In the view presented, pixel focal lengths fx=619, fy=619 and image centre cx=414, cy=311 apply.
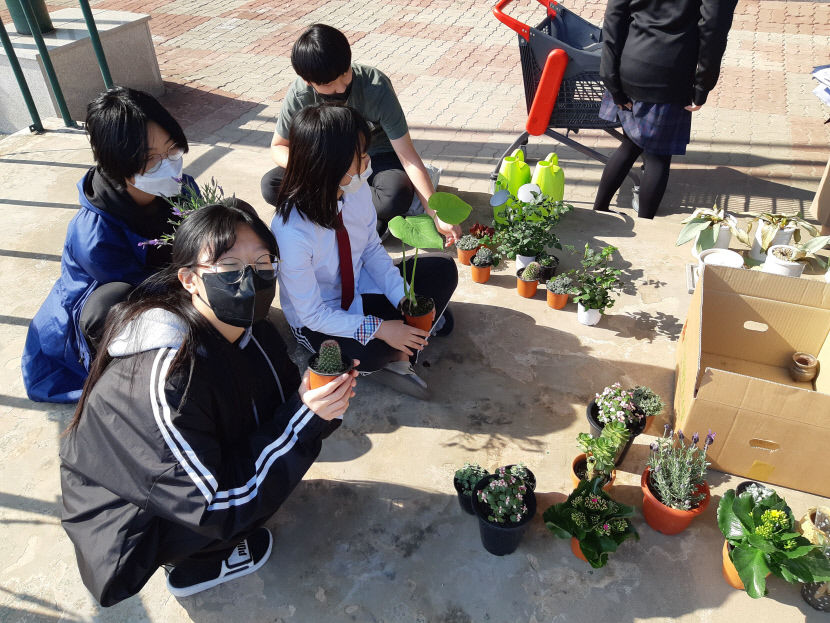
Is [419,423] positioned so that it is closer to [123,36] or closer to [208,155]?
[208,155]

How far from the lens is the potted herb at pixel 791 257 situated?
3043 millimetres

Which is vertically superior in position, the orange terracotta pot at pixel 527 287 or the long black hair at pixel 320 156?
the long black hair at pixel 320 156

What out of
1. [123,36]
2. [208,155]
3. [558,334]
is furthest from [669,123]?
[123,36]

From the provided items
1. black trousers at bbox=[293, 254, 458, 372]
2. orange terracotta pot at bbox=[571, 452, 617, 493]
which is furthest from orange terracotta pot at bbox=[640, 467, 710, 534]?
black trousers at bbox=[293, 254, 458, 372]

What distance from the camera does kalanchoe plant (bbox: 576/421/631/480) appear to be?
7.09 feet

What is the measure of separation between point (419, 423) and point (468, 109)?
3.91m

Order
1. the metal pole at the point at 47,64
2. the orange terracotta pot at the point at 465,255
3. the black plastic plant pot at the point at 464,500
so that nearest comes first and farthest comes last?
the black plastic plant pot at the point at 464,500 → the orange terracotta pot at the point at 465,255 → the metal pole at the point at 47,64

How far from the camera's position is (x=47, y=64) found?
4.84 metres

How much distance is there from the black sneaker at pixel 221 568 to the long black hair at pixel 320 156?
3.84 feet

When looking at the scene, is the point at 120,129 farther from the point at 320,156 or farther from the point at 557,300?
the point at 557,300

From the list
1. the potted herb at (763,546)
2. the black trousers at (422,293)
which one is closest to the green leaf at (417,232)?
the black trousers at (422,293)

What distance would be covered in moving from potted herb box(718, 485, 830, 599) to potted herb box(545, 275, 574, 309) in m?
1.35

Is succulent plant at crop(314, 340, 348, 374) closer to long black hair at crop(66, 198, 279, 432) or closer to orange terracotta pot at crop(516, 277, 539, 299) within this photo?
long black hair at crop(66, 198, 279, 432)

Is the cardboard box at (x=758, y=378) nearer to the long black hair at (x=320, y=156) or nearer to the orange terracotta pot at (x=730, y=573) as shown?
the orange terracotta pot at (x=730, y=573)
